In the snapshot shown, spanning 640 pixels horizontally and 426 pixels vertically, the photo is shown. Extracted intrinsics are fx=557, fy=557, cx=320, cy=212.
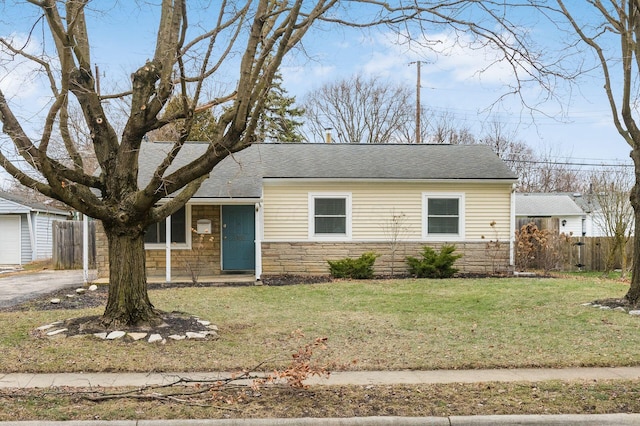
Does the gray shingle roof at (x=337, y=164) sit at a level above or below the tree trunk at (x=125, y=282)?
above

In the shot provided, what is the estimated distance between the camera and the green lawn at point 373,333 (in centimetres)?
654

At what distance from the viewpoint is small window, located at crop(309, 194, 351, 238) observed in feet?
54.4

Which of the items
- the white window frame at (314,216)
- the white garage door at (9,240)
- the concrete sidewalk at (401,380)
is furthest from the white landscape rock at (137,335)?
the white garage door at (9,240)

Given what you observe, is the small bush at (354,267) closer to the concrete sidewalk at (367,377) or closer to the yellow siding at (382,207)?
the yellow siding at (382,207)

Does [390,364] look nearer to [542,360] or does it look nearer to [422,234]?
[542,360]

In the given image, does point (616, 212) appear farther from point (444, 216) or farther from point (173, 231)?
point (173, 231)

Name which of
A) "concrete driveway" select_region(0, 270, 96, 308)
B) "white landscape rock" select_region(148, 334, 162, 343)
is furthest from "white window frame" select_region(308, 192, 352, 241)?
"white landscape rock" select_region(148, 334, 162, 343)

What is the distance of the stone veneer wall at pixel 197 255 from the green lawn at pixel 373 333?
356 cm

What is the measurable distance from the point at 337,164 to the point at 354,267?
3467 mm

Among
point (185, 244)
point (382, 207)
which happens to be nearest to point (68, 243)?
point (185, 244)

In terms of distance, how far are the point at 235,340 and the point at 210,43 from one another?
442cm

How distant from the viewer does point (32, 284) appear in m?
15.8

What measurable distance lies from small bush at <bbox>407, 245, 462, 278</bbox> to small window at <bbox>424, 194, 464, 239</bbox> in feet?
2.62

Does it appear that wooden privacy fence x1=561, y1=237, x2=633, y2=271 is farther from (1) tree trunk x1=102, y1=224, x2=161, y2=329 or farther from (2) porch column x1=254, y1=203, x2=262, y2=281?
(1) tree trunk x1=102, y1=224, x2=161, y2=329
